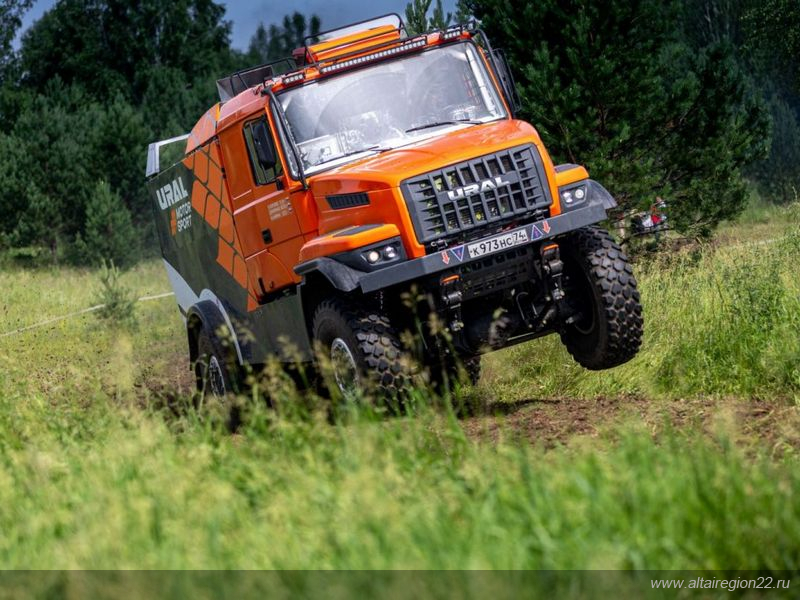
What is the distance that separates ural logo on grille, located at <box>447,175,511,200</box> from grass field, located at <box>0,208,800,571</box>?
1.58 meters

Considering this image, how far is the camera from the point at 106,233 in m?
34.7

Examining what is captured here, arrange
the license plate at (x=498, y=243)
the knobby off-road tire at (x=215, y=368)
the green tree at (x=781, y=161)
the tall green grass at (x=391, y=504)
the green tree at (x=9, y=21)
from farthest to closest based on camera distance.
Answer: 1. the green tree at (x=9, y=21)
2. the green tree at (x=781, y=161)
3. the knobby off-road tire at (x=215, y=368)
4. the license plate at (x=498, y=243)
5. the tall green grass at (x=391, y=504)

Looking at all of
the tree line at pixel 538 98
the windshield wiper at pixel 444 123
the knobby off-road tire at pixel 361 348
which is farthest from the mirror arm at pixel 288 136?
the tree line at pixel 538 98

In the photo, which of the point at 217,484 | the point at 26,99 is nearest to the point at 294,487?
the point at 217,484

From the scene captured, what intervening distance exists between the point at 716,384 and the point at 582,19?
6477 mm

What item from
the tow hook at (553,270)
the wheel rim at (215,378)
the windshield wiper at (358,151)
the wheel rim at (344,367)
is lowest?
the wheel rim at (215,378)

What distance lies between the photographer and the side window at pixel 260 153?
9.00 metres

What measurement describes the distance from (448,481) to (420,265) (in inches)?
109

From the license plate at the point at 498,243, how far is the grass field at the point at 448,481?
3.91ft

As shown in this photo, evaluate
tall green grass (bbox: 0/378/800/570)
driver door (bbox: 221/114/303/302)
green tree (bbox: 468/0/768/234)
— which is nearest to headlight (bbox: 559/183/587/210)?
driver door (bbox: 221/114/303/302)

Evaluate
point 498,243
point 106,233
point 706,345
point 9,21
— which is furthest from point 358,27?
point 9,21

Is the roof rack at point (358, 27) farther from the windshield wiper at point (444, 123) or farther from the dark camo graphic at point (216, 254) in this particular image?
the windshield wiper at point (444, 123)

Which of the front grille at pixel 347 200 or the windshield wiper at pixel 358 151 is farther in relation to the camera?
the windshield wiper at pixel 358 151

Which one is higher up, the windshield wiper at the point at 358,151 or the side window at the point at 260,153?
the side window at the point at 260,153
